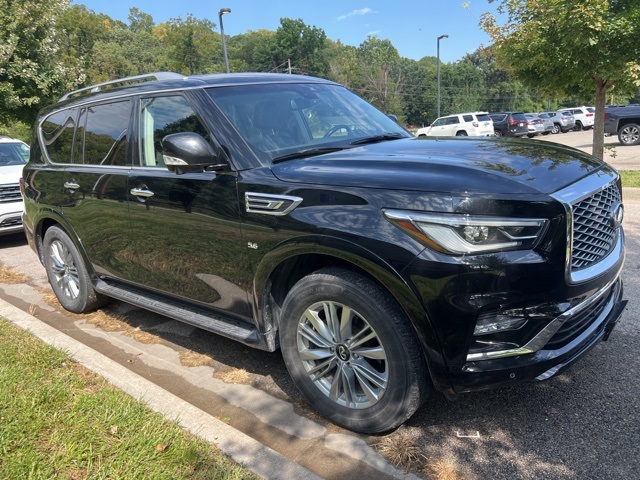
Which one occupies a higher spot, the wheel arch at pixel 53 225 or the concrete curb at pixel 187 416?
the wheel arch at pixel 53 225

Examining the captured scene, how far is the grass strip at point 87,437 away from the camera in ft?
8.11

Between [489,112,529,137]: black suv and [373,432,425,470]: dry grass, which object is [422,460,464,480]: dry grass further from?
[489,112,529,137]: black suv

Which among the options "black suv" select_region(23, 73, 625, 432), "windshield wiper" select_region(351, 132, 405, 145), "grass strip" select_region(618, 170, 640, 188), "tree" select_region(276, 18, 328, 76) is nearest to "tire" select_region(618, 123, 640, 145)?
"grass strip" select_region(618, 170, 640, 188)

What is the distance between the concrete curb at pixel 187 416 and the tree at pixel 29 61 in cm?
1096

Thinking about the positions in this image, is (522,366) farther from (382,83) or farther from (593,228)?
(382,83)

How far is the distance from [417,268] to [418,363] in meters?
0.50

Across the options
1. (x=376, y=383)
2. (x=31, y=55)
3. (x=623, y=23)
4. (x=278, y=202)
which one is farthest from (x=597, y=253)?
(x=31, y=55)

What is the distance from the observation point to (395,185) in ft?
8.00

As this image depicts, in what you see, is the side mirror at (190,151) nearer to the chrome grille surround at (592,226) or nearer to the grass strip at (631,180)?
the chrome grille surround at (592,226)

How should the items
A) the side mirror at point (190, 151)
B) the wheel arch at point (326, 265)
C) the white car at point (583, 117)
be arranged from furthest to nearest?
the white car at point (583, 117)
the side mirror at point (190, 151)
the wheel arch at point (326, 265)

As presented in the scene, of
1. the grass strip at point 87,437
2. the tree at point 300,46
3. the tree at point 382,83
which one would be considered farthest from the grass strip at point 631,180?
the tree at point 300,46

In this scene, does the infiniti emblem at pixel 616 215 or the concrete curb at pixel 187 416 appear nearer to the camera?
the concrete curb at pixel 187 416

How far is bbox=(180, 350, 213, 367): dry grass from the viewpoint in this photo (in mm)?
3852

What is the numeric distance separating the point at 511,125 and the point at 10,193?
90.7ft
